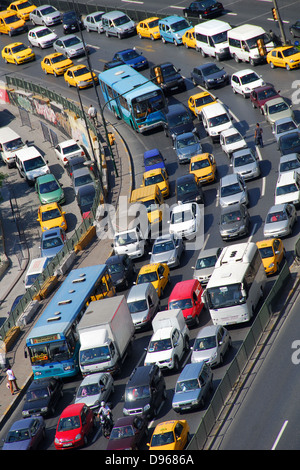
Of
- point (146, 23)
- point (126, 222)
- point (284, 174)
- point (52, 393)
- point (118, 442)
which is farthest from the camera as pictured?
point (146, 23)

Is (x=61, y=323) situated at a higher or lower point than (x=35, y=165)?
higher

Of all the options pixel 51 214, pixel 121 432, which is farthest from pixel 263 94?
pixel 121 432

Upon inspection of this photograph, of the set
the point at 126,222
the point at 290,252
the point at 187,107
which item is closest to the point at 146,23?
the point at 187,107

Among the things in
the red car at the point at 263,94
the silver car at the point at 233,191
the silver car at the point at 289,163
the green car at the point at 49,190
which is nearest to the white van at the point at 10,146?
the green car at the point at 49,190

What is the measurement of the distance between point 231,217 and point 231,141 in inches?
413

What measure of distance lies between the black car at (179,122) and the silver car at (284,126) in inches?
257

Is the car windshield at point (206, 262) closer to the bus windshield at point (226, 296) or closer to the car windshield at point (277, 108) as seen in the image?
the bus windshield at point (226, 296)

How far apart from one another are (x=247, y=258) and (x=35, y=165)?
109ft

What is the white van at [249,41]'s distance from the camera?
6506cm

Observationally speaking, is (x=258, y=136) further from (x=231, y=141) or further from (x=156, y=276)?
(x=156, y=276)

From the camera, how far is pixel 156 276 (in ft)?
144

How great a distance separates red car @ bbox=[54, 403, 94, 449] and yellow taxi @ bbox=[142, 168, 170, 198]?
21.3 metres

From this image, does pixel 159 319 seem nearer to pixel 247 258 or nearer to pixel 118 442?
pixel 247 258

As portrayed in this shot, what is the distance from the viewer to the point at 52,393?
37875mm
